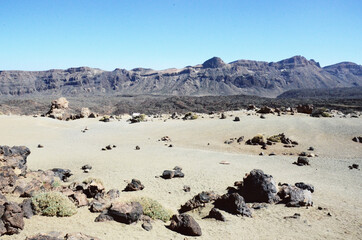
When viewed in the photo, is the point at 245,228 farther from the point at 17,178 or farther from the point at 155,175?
the point at 17,178

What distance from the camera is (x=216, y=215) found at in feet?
28.6

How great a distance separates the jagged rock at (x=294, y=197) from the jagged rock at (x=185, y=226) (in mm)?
3893

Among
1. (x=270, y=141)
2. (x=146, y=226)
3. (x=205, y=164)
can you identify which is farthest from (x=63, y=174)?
(x=270, y=141)

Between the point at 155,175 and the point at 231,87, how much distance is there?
5894 inches

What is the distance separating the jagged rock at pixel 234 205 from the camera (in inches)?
355

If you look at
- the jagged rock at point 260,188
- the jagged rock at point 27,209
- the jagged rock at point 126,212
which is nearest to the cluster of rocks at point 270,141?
the jagged rock at point 260,188

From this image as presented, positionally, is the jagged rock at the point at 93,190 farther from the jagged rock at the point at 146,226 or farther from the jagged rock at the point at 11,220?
the jagged rock at the point at 11,220

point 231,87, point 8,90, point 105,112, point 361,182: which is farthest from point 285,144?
point 8,90

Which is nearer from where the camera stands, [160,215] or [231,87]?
[160,215]

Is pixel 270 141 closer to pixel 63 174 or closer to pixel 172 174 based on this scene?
pixel 172 174

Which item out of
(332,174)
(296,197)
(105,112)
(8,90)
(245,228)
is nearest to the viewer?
(245,228)

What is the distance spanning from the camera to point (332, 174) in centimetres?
1430

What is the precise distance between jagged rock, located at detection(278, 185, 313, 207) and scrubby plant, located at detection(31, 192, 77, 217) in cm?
685

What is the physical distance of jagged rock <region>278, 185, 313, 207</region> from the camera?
9672 millimetres
